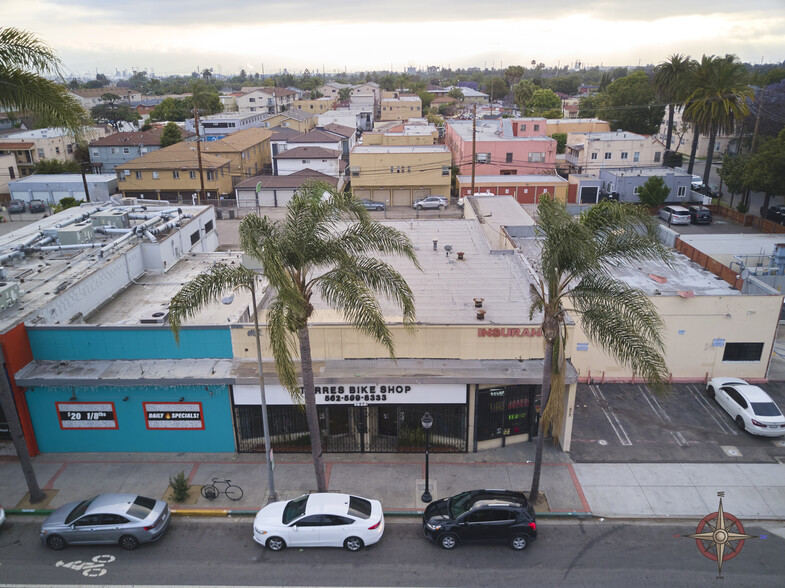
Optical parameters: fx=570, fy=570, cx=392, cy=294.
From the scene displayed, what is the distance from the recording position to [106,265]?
23531 mm

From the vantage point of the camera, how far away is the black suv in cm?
1538

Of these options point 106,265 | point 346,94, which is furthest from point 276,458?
point 346,94

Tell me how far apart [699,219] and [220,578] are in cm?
4995

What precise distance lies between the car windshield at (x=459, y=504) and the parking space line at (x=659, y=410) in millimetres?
9155

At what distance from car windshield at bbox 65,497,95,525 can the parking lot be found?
15.2m

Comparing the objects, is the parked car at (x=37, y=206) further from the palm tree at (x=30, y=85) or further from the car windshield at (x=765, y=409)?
the car windshield at (x=765, y=409)

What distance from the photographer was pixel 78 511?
51.7 feet

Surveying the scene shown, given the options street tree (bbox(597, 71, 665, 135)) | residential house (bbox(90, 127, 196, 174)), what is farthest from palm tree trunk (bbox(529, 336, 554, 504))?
street tree (bbox(597, 71, 665, 135))

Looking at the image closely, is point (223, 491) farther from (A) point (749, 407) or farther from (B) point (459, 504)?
(A) point (749, 407)

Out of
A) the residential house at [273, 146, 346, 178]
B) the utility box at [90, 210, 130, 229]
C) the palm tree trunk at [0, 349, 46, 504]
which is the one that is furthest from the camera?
the residential house at [273, 146, 346, 178]

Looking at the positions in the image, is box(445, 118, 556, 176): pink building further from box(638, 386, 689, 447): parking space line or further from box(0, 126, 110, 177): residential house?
box(0, 126, 110, 177): residential house

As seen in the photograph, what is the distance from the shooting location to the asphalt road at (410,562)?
14.5m

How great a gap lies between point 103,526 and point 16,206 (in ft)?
177

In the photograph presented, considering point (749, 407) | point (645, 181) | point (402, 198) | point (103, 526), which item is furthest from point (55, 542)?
point (645, 181)
